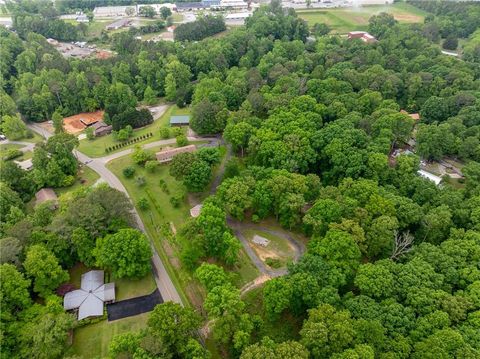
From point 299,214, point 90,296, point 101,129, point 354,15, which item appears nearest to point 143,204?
point 90,296

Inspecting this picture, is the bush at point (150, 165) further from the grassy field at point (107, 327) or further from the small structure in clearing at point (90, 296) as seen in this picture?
the small structure in clearing at point (90, 296)

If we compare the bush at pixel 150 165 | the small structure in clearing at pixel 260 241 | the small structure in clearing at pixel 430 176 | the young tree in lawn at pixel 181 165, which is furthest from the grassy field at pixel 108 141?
the small structure in clearing at pixel 430 176

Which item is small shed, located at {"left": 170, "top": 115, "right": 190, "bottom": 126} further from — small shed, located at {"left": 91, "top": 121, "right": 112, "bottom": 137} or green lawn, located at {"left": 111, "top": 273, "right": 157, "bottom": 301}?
green lawn, located at {"left": 111, "top": 273, "right": 157, "bottom": 301}

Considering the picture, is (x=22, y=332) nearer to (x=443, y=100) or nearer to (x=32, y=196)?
(x=32, y=196)

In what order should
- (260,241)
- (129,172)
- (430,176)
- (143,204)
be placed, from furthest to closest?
1. (129,172)
2. (430,176)
3. (143,204)
4. (260,241)

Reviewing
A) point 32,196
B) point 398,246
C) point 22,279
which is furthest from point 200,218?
point 32,196

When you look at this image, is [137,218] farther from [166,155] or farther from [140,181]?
[166,155]
